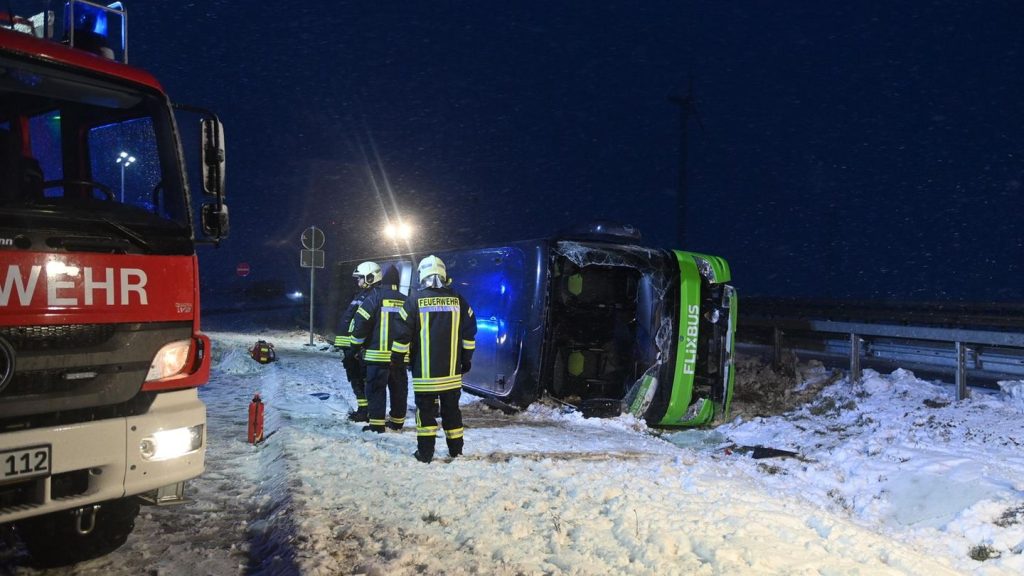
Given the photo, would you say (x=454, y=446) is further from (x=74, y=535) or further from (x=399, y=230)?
(x=399, y=230)

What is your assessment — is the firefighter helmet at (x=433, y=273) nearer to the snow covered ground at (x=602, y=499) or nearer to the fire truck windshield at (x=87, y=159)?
the snow covered ground at (x=602, y=499)

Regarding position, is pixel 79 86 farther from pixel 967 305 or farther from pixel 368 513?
pixel 967 305

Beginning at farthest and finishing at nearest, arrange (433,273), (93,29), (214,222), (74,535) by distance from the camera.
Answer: (433,273)
(93,29)
(214,222)
(74,535)

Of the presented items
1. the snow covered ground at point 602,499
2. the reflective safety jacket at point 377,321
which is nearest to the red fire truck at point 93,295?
the snow covered ground at point 602,499

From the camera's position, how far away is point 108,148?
412cm

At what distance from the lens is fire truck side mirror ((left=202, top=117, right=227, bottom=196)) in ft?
14.3

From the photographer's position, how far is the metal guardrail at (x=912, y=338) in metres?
8.19

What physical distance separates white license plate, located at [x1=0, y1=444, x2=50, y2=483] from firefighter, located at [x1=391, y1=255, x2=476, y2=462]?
290cm

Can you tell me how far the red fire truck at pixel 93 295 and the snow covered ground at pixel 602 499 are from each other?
714mm

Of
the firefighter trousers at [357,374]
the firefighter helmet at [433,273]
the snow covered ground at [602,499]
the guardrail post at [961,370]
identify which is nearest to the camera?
the snow covered ground at [602,499]

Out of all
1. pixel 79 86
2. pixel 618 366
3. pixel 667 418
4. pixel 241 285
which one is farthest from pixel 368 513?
pixel 241 285

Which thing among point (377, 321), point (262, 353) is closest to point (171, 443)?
point (377, 321)

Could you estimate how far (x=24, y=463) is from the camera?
3.03 m

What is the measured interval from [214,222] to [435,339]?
6.78ft
